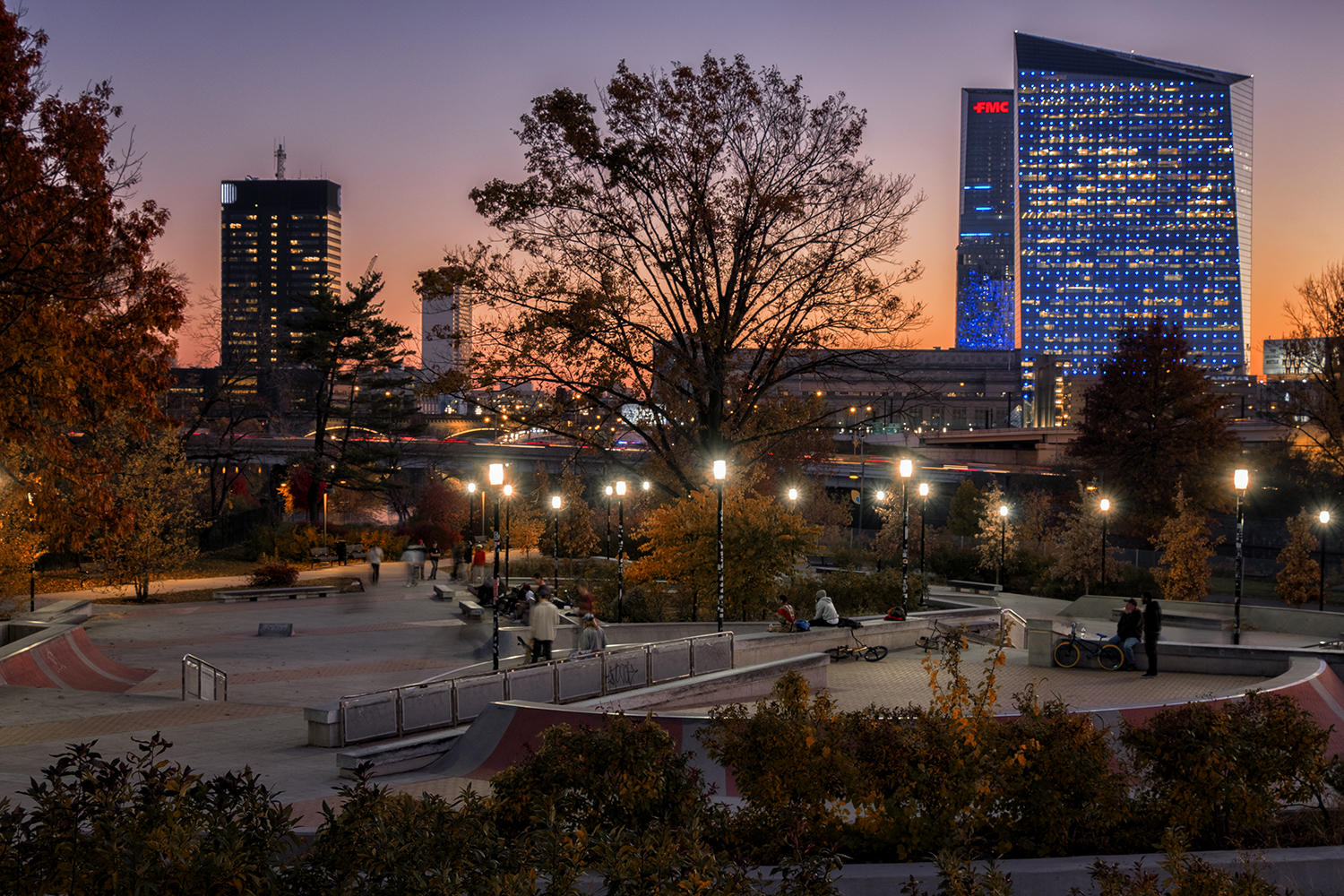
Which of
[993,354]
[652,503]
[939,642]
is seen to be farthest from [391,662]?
[993,354]

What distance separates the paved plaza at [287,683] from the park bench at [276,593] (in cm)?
113

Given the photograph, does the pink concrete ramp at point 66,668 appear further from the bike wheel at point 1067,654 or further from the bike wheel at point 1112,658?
the bike wheel at point 1112,658

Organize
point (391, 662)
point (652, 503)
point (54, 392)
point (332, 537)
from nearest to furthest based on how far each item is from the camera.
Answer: point (54, 392) → point (391, 662) → point (652, 503) → point (332, 537)

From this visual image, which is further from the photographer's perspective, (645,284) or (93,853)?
(645,284)

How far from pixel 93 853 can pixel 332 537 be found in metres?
43.8

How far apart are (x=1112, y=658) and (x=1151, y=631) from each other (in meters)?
1.20

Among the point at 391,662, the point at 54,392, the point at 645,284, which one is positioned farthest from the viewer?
the point at 645,284

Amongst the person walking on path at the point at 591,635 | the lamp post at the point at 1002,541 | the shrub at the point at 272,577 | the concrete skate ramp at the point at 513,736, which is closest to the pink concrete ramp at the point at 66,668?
the person walking on path at the point at 591,635

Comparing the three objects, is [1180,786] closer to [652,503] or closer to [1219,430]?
[652,503]

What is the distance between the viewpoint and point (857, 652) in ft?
63.6

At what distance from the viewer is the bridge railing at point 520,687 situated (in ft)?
40.6

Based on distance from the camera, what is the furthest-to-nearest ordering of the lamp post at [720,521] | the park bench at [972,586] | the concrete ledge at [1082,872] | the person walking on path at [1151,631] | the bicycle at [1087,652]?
1. the park bench at [972,586]
2. the bicycle at [1087,652]
3. the lamp post at [720,521]
4. the person walking on path at [1151,631]
5. the concrete ledge at [1082,872]

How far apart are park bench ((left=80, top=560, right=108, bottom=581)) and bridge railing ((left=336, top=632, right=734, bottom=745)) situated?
20933 millimetres

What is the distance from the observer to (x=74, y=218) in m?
14.4
